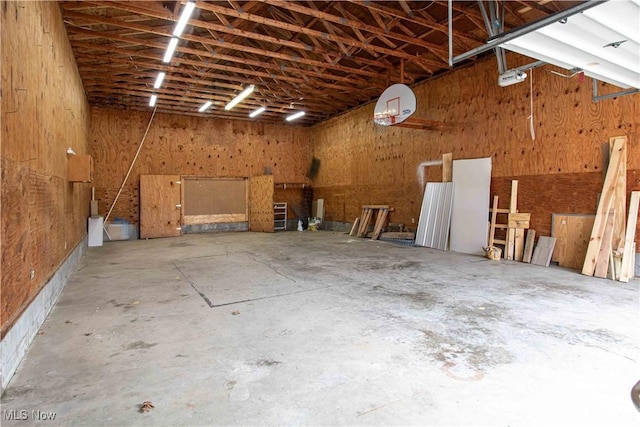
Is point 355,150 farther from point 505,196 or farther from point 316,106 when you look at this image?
point 505,196

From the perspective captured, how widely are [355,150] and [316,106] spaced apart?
186 centimetres

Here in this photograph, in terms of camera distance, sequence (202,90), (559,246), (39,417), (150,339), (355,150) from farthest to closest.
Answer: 1. (355,150)
2. (202,90)
3. (559,246)
4. (150,339)
5. (39,417)

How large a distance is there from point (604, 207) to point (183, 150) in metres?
10.7

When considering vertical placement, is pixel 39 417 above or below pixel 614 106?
below

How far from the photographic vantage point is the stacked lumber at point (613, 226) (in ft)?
15.1

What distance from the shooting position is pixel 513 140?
6.18 meters

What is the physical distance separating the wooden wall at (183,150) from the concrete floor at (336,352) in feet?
20.2

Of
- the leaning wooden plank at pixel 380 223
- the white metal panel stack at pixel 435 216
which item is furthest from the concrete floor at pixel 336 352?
the leaning wooden plank at pixel 380 223

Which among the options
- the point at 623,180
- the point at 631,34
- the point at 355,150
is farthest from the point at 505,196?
the point at 355,150

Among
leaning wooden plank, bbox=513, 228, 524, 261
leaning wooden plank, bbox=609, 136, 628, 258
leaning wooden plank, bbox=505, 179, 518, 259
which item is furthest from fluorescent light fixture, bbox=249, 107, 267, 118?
leaning wooden plank, bbox=609, 136, 628, 258

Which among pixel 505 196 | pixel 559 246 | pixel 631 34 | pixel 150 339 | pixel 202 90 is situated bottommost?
pixel 150 339

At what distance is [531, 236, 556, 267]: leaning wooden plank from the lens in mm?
5484

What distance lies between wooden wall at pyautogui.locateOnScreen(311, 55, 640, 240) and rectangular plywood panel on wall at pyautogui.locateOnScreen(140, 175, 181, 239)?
19.5 ft

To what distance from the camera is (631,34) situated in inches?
107
